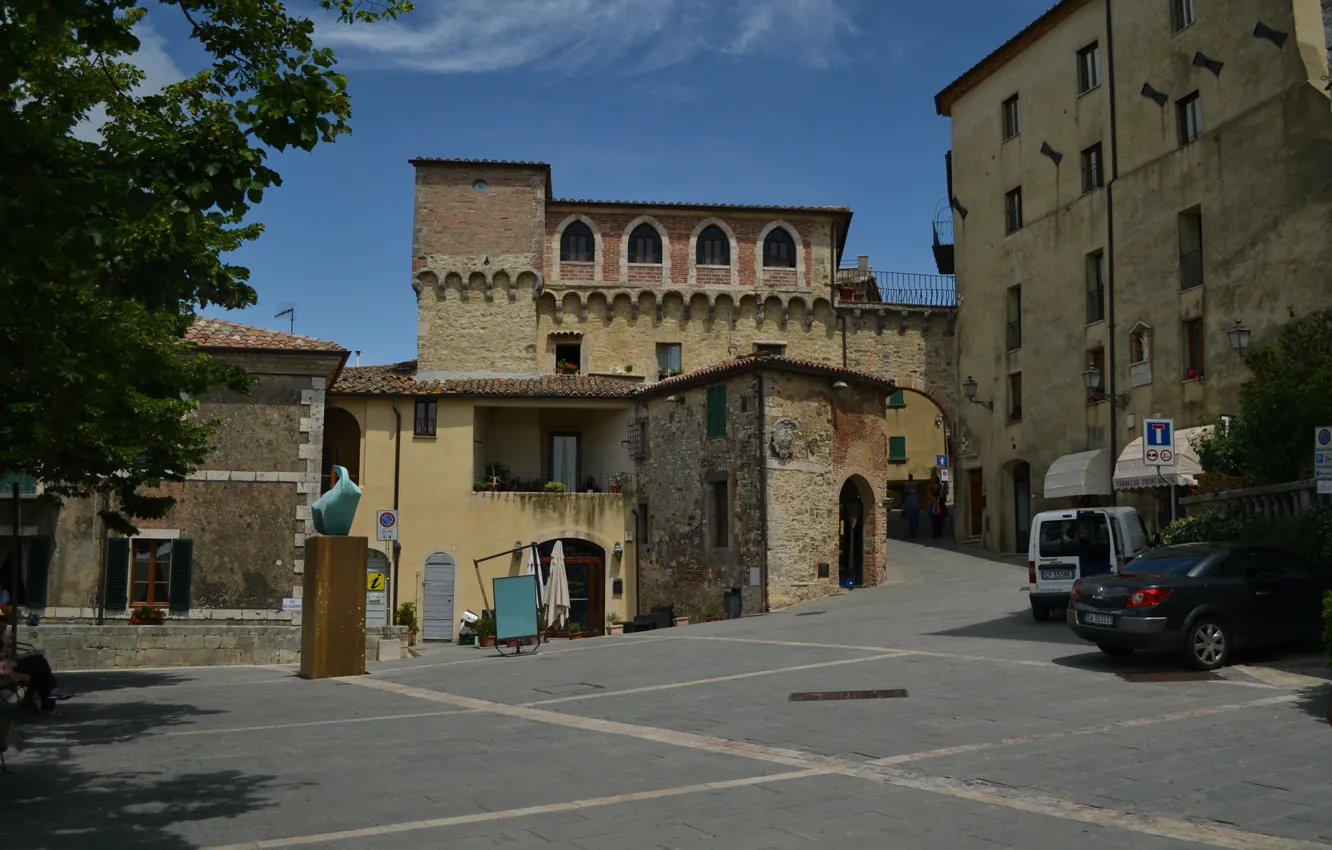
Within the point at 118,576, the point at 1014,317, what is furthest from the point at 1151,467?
the point at 118,576

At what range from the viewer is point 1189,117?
2888cm

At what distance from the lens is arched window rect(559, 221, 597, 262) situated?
39438 mm

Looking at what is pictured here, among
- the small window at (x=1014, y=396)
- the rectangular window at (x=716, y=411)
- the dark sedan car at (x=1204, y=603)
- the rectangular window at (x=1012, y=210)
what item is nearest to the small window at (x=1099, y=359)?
the small window at (x=1014, y=396)

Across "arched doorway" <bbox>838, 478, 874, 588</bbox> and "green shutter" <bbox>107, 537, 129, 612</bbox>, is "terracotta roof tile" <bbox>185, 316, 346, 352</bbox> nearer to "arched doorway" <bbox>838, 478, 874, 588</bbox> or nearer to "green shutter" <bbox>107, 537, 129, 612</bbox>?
"green shutter" <bbox>107, 537, 129, 612</bbox>

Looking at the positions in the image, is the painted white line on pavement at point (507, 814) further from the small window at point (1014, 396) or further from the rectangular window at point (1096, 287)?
the small window at point (1014, 396)

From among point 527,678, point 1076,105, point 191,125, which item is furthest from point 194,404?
point 1076,105

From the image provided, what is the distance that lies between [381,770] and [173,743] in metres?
3.07

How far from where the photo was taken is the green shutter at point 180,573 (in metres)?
27.0

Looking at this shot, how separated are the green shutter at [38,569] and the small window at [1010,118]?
28.4m

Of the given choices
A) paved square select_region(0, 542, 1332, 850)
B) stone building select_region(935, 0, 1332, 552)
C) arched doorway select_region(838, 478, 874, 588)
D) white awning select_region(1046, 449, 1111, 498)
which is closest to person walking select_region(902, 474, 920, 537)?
stone building select_region(935, 0, 1332, 552)

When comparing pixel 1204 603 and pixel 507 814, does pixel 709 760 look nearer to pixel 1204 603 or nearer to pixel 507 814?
pixel 507 814

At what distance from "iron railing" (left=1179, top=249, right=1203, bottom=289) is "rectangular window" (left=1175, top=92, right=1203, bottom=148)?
8.78 feet

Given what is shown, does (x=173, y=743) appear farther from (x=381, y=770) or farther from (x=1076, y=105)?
(x=1076, y=105)

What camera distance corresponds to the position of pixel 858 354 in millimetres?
40406
